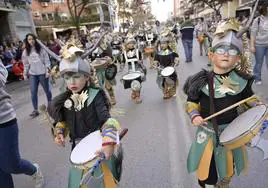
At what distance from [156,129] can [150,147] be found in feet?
2.74

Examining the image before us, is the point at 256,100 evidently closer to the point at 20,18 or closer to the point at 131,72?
the point at 131,72

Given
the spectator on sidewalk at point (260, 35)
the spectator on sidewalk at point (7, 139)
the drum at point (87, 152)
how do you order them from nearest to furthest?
the drum at point (87, 152)
the spectator on sidewalk at point (7, 139)
the spectator on sidewalk at point (260, 35)

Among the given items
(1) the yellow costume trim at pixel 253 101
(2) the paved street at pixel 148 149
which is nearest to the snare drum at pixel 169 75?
(2) the paved street at pixel 148 149

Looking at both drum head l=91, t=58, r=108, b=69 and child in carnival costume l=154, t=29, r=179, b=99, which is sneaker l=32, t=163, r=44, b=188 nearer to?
drum head l=91, t=58, r=108, b=69

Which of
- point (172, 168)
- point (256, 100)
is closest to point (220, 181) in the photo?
point (256, 100)

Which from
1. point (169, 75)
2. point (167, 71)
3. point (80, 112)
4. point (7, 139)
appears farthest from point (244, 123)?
point (167, 71)

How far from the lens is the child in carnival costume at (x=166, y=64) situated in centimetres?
738

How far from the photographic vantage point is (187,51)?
1336 centimetres

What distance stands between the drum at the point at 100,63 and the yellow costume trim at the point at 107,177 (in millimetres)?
4554

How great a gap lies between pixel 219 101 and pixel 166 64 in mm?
5237

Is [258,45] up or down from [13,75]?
up

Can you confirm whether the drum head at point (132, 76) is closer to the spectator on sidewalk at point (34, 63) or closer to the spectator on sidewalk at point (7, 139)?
the spectator on sidewalk at point (34, 63)

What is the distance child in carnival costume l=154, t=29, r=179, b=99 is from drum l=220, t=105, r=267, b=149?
4.74 meters

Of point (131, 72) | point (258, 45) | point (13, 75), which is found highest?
point (258, 45)
